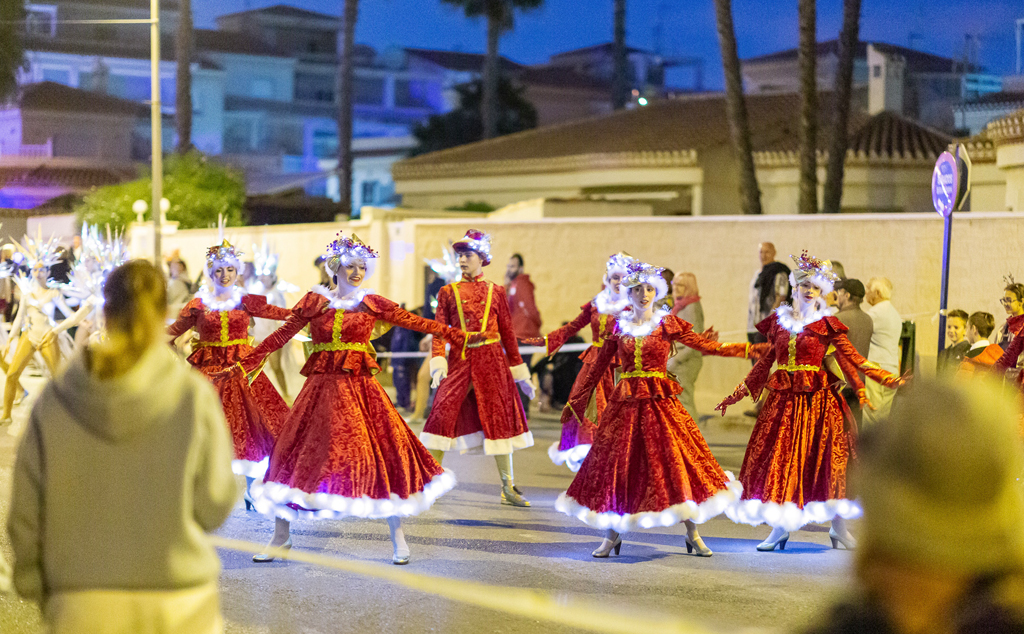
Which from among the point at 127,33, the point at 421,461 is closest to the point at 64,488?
the point at 421,461

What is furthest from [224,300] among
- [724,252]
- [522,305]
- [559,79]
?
[559,79]

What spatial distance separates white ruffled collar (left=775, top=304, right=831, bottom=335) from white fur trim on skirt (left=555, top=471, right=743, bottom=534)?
1.12 meters

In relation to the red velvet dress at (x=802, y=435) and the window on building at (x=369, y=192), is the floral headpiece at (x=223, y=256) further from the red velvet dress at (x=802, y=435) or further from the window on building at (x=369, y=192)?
the window on building at (x=369, y=192)

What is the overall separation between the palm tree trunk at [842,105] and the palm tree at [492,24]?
22.6 m

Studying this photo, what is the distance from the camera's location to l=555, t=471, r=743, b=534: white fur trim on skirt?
749 centimetres

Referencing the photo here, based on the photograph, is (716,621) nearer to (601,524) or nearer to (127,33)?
(601,524)

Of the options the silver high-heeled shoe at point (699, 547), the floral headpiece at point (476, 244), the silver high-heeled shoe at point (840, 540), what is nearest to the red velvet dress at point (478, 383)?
the floral headpiece at point (476, 244)

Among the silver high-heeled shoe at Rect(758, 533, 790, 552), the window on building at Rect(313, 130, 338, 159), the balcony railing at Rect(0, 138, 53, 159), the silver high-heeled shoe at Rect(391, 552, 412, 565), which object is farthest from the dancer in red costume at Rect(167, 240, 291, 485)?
the window on building at Rect(313, 130, 338, 159)

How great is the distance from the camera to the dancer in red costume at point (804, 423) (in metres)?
7.84

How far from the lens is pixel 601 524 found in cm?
760

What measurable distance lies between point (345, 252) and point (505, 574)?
2268mm

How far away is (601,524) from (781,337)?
175 cm

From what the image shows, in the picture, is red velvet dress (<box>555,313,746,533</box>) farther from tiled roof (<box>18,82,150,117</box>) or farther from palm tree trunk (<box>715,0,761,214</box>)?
tiled roof (<box>18,82,150,117</box>)

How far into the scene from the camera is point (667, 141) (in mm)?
27516
